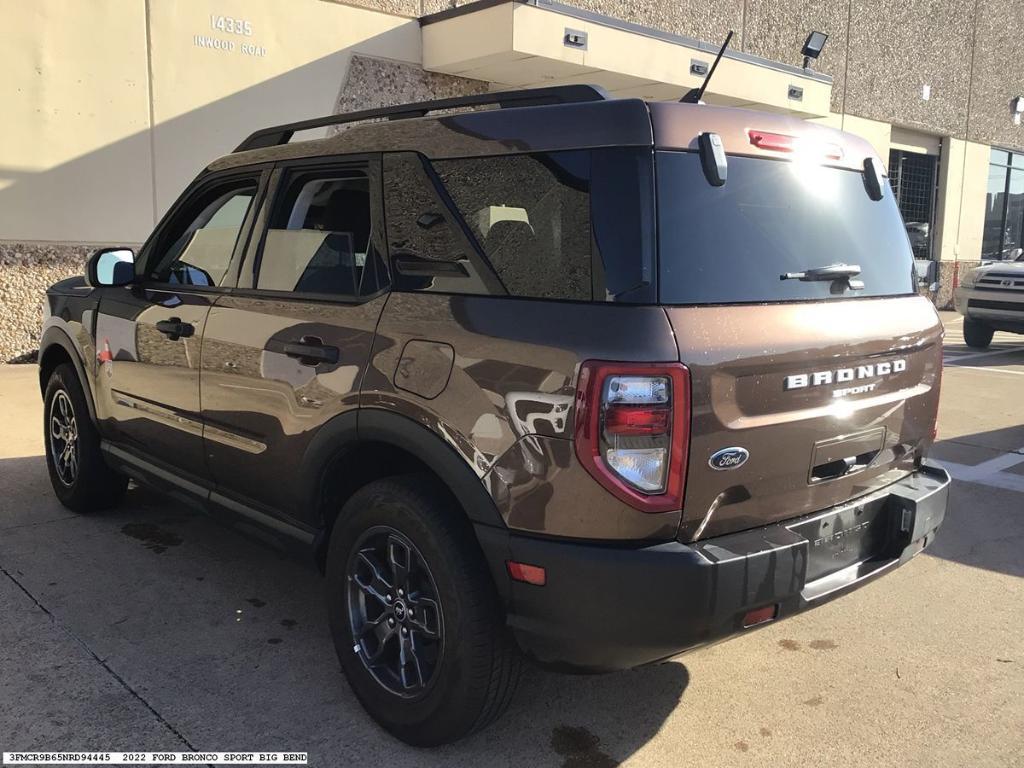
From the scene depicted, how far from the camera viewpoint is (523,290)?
8.08ft

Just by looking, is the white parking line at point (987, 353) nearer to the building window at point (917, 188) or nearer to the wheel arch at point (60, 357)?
the building window at point (917, 188)

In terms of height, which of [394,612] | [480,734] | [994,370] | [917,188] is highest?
[917,188]

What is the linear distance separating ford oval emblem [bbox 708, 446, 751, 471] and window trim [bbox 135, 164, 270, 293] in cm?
211

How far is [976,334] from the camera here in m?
13.2

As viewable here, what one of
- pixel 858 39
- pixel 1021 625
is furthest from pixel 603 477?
pixel 858 39

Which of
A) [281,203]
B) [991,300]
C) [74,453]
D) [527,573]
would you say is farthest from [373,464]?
[991,300]

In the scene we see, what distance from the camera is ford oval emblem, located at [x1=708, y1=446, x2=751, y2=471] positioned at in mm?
2293

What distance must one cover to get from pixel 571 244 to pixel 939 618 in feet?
8.61

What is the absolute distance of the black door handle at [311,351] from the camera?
291cm

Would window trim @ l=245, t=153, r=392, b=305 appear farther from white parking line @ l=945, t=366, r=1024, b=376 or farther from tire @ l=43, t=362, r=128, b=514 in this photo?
white parking line @ l=945, t=366, r=1024, b=376

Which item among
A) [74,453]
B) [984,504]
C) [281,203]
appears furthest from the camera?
[984,504]

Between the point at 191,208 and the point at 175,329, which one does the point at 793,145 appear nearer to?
the point at 175,329

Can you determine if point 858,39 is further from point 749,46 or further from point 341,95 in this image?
point 341,95

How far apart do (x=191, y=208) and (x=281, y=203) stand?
33.7 inches
